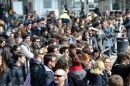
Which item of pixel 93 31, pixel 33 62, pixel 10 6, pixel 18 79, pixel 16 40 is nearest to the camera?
pixel 33 62

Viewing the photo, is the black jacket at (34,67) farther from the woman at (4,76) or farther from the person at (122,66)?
the person at (122,66)

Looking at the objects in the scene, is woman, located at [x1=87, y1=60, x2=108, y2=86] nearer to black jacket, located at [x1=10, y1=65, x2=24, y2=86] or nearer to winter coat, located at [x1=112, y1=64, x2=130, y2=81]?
winter coat, located at [x1=112, y1=64, x2=130, y2=81]

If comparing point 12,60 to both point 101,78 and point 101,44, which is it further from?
point 101,44

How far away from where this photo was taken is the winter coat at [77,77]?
791 centimetres

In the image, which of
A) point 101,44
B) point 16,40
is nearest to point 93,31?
point 101,44

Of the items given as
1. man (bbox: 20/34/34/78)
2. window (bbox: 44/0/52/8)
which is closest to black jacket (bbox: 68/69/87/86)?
man (bbox: 20/34/34/78)

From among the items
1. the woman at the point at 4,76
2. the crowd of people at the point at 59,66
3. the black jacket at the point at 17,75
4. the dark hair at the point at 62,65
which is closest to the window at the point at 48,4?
the crowd of people at the point at 59,66

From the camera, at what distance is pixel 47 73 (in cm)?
782

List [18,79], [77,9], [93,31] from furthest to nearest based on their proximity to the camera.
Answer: [77,9] → [93,31] → [18,79]

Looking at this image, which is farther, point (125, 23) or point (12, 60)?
point (125, 23)

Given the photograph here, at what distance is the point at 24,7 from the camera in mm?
32406

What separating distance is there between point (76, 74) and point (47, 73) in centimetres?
80

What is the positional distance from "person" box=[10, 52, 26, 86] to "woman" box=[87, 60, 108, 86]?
5.68 ft

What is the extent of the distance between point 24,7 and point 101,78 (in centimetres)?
2423
